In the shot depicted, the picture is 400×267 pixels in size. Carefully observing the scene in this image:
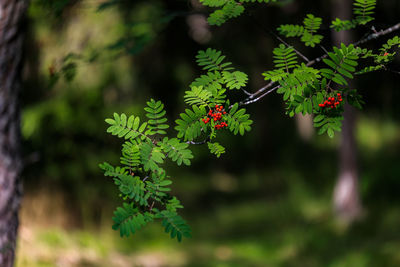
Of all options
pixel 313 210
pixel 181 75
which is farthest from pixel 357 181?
pixel 181 75

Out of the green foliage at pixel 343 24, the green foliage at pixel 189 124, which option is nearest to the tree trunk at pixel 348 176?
the green foliage at pixel 343 24

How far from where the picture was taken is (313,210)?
8836 millimetres

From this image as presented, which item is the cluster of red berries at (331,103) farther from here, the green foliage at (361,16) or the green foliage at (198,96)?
the green foliage at (361,16)

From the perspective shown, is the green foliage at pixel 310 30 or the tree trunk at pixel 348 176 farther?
the tree trunk at pixel 348 176

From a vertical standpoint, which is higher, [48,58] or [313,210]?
Answer: [48,58]

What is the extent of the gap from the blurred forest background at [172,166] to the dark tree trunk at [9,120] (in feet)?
1.27

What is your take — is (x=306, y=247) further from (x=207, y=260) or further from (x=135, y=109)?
(x=135, y=109)

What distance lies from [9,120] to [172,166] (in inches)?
377

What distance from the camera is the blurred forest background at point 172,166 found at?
600cm

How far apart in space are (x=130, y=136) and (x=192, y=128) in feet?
0.77

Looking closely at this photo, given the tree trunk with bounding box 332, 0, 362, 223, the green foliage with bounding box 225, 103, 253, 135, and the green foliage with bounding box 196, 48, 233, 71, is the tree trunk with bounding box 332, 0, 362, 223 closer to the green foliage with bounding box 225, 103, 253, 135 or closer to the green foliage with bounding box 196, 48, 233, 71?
the green foliage with bounding box 196, 48, 233, 71

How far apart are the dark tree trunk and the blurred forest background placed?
39cm

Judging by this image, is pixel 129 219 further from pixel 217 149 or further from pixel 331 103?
pixel 331 103

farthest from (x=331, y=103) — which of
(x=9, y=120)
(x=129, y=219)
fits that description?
(x=9, y=120)
